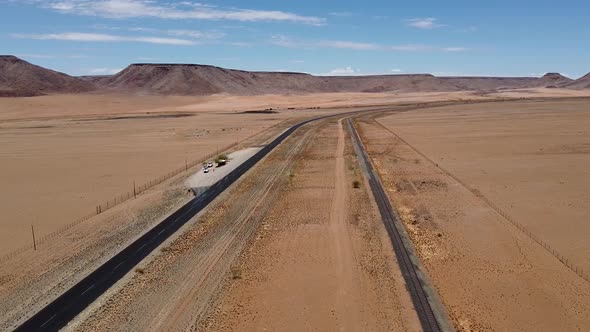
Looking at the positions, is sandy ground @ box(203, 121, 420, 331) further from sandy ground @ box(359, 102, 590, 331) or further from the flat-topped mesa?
the flat-topped mesa

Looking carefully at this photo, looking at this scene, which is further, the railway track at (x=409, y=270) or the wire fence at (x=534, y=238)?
the wire fence at (x=534, y=238)

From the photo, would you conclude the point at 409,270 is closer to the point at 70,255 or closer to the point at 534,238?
the point at 534,238

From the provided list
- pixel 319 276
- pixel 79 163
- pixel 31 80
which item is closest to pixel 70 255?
pixel 319 276

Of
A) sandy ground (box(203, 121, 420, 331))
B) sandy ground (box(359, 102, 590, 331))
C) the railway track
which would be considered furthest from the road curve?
sandy ground (box(359, 102, 590, 331))

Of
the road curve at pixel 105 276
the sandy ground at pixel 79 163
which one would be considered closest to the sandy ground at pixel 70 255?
the road curve at pixel 105 276

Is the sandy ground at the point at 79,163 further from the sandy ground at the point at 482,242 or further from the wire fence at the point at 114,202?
the sandy ground at the point at 482,242

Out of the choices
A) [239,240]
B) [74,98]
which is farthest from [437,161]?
[74,98]

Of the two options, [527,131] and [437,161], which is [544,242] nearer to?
[437,161]
